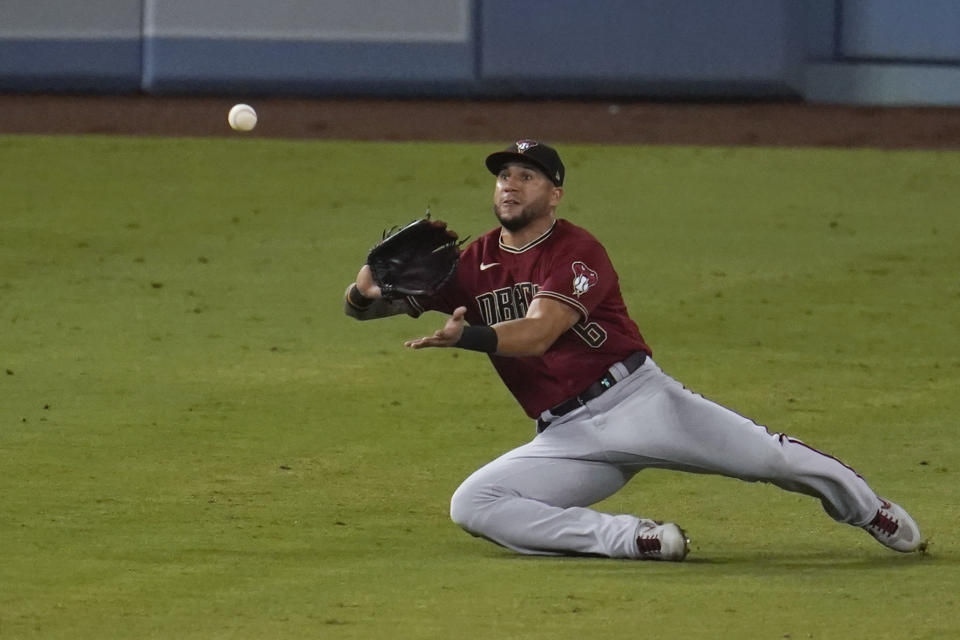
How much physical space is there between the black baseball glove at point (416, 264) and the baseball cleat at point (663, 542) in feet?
3.29

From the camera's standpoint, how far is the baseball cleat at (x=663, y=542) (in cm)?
A: 518

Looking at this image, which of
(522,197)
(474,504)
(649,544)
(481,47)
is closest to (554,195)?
(522,197)

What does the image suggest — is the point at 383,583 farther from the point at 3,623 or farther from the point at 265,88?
the point at 265,88

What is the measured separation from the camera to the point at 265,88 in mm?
16297

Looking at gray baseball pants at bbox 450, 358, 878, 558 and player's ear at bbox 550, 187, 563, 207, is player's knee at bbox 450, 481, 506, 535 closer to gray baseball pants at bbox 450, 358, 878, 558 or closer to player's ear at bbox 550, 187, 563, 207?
gray baseball pants at bbox 450, 358, 878, 558

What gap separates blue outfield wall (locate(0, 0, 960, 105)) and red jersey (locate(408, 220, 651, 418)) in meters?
10.6

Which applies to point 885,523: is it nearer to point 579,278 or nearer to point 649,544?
point 649,544

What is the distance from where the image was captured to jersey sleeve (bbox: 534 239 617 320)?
5.33 m

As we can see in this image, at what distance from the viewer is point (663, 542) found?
5.18 metres

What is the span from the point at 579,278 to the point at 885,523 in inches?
44.6

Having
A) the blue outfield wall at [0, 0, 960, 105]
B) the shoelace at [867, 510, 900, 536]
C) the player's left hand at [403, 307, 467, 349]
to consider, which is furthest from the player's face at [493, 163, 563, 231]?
the blue outfield wall at [0, 0, 960, 105]

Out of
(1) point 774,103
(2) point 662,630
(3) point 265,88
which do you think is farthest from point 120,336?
(1) point 774,103

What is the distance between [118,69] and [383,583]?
12.0 meters

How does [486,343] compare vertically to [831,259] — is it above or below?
above
